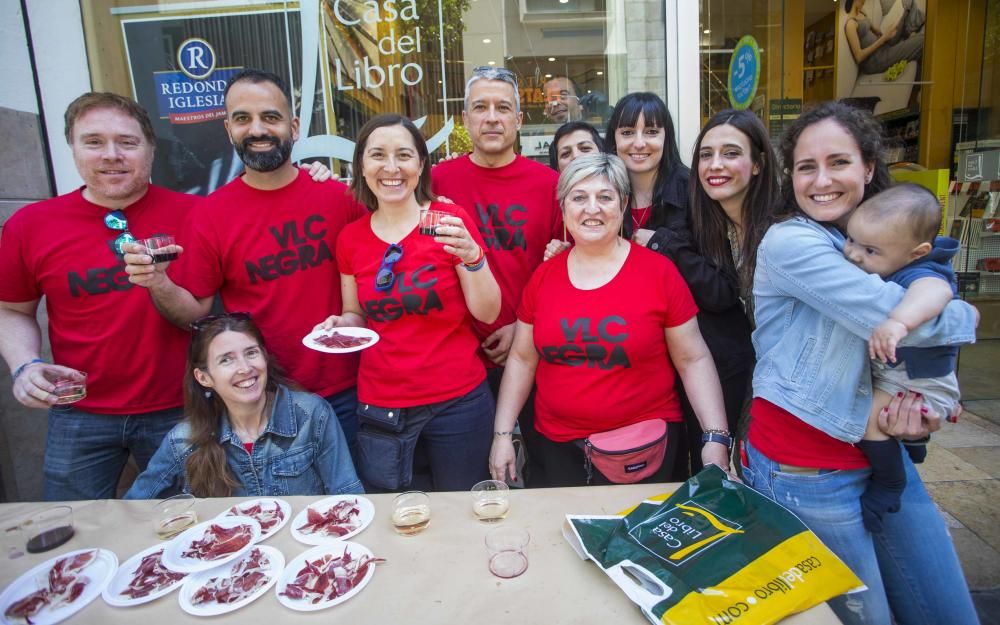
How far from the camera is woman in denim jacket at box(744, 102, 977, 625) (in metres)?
1.56

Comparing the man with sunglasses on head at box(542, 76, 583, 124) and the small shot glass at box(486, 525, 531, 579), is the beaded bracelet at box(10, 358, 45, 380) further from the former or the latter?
the man with sunglasses on head at box(542, 76, 583, 124)

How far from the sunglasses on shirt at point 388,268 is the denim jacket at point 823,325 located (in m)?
1.46

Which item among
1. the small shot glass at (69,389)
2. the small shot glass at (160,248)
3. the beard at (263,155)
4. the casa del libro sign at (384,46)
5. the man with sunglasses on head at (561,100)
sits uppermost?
the casa del libro sign at (384,46)

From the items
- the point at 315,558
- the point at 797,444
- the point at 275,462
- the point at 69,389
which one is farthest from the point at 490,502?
the point at 69,389

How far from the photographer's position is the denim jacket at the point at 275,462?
227 cm

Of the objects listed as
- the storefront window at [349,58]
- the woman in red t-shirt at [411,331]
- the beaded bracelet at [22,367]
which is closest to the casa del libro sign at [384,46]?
the storefront window at [349,58]

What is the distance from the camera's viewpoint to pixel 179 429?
91.1 inches

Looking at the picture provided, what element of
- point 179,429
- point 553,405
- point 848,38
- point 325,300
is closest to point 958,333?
point 553,405

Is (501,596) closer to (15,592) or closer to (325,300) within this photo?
(15,592)

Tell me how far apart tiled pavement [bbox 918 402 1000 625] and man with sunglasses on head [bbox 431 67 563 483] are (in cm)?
248

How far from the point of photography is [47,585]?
1445 millimetres

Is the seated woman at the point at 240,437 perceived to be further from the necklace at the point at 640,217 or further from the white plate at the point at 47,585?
the necklace at the point at 640,217

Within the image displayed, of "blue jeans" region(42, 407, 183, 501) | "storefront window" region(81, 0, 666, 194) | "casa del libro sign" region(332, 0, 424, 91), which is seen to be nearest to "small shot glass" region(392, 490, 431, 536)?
"blue jeans" region(42, 407, 183, 501)

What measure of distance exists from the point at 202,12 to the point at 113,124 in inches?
82.5
